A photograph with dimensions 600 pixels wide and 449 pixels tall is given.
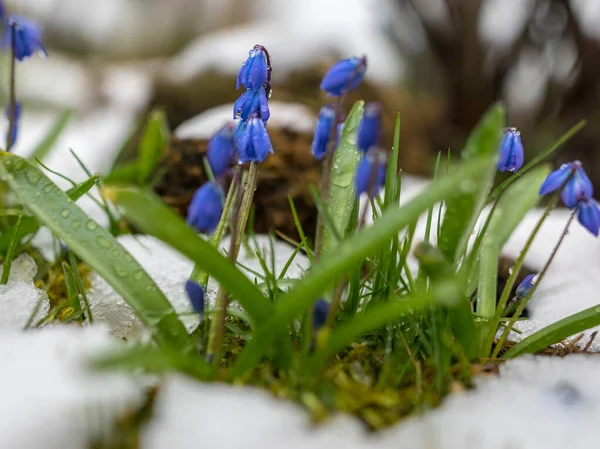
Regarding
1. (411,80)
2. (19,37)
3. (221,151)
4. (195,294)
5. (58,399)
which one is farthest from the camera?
(411,80)

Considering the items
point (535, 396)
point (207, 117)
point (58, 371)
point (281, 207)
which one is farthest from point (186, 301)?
point (207, 117)

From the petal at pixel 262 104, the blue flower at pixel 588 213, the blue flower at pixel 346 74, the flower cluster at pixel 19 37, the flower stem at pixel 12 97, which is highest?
the flower cluster at pixel 19 37

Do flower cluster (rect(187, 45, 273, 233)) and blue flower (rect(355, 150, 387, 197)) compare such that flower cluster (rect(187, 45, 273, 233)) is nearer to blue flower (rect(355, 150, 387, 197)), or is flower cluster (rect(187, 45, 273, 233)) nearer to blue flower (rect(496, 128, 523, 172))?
blue flower (rect(355, 150, 387, 197))

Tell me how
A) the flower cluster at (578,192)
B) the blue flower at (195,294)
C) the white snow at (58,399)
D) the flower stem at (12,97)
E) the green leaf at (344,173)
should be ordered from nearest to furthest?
the white snow at (58,399) < the blue flower at (195,294) < the flower cluster at (578,192) < the green leaf at (344,173) < the flower stem at (12,97)

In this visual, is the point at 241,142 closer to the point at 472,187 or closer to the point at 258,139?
the point at 258,139

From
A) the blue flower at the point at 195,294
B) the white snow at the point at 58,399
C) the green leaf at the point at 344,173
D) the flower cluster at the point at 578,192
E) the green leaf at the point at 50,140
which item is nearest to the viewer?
the white snow at the point at 58,399

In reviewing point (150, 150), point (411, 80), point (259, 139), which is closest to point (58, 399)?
point (259, 139)

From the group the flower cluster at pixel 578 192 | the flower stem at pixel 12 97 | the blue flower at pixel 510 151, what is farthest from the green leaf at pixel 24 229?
the flower cluster at pixel 578 192

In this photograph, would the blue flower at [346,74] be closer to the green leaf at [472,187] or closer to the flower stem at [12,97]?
the green leaf at [472,187]
